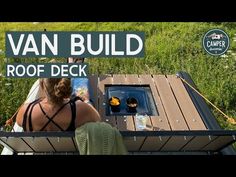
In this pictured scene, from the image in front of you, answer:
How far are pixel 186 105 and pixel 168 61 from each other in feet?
1.05

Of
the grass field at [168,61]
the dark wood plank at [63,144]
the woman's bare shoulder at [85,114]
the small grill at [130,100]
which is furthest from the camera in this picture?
the small grill at [130,100]

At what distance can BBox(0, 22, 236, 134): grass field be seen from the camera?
3.51 meters

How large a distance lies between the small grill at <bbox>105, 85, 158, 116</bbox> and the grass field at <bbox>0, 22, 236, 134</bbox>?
117 mm

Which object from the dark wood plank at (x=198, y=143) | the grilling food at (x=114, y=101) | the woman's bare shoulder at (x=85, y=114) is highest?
the grilling food at (x=114, y=101)

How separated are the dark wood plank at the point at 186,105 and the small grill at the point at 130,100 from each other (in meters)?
0.16

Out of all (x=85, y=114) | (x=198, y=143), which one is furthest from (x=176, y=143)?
(x=85, y=114)

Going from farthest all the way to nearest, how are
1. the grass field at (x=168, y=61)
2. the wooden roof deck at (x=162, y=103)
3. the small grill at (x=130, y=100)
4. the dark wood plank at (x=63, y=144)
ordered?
the small grill at (x=130, y=100), the wooden roof deck at (x=162, y=103), the grass field at (x=168, y=61), the dark wood plank at (x=63, y=144)

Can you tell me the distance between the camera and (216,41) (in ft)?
12.2

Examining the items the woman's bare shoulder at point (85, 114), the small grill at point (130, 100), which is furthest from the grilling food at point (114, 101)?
the woman's bare shoulder at point (85, 114)

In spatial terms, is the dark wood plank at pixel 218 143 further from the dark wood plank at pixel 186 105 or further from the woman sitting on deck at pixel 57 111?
the woman sitting on deck at pixel 57 111

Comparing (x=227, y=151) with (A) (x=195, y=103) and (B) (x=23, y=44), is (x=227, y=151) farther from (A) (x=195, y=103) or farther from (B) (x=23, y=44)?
(B) (x=23, y=44)

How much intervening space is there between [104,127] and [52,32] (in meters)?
0.59

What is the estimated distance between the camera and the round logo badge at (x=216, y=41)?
145 inches

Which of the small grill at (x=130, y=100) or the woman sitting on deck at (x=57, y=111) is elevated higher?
the small grill at (x=130, y=100)
